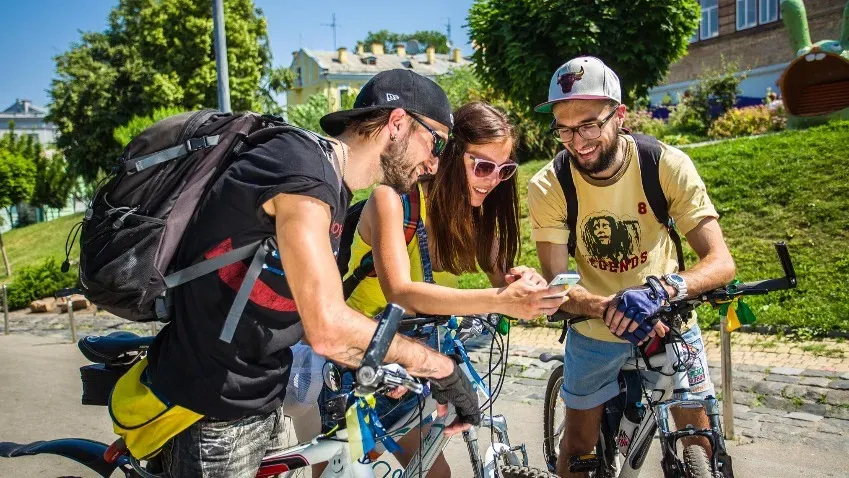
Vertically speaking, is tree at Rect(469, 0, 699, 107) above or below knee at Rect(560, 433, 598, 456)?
above

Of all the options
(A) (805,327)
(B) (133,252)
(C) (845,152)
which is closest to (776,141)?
(C) (845,152)

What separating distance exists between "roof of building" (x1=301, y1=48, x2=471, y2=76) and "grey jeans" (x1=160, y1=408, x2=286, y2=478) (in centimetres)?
5393

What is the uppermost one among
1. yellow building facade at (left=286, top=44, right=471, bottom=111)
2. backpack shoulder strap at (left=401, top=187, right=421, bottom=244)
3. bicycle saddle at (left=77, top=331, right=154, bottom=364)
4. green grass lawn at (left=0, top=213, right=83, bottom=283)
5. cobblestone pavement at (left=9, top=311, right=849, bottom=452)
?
yellow building facade at (left=286, top=44, right=471, bottom=111)

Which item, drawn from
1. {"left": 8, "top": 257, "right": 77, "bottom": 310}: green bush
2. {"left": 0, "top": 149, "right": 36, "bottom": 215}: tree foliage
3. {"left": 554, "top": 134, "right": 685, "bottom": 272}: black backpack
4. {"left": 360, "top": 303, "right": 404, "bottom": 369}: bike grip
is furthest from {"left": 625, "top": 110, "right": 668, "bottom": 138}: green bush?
{"left": 0, "top": 149, "right": 36, "bottom": 215}: tree foliage

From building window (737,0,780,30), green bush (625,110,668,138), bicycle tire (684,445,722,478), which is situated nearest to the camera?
bicycle tire (684,445,722,478)

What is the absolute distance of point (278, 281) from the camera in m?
2.11

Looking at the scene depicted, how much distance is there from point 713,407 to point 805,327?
14.8 feet

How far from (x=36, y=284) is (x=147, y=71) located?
19.1 meters

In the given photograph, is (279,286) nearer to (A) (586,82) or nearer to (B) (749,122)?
(A) (586,82)

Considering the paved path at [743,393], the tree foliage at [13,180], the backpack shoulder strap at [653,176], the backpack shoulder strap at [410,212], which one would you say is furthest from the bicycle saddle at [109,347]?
the tree foliage at [13,180]

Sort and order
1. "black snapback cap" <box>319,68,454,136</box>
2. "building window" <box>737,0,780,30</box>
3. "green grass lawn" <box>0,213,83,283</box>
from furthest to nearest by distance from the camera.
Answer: "green grass lawn" <box>0,213,83,283</box> → "building window" <box>737,0,780,30</box> → "black snapback cap" <box>319,68,454,136</box>

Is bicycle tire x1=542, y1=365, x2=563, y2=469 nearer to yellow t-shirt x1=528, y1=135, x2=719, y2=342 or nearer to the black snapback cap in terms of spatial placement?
yellow t-shirt x1=528, y1=135, x2=719, y2=342

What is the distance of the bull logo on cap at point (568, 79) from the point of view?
3.17m

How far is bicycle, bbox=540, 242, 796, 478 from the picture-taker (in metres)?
2.72
